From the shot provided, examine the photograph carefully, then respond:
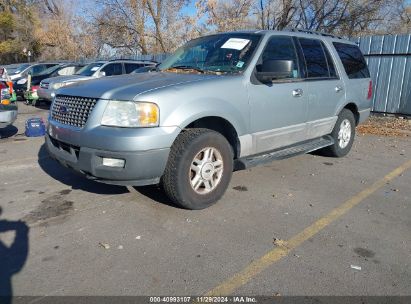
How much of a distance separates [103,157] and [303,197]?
246cm

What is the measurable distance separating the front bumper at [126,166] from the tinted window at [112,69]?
32.5 ft

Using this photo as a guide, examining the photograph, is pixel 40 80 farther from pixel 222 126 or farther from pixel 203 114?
pixel 203 114

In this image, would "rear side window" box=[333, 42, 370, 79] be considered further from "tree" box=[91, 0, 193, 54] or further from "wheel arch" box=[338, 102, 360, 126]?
"tree" box=[91, 0, 193, 54]

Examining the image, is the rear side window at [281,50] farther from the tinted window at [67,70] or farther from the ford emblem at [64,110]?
the tinted window at [67,70]

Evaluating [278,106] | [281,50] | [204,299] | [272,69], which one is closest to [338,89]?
[281,50]

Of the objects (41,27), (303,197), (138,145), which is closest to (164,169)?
(138,145)

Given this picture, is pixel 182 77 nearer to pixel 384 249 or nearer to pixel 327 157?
pixel 384 249

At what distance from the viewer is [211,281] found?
289 cm

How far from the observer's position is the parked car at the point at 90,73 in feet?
40.5

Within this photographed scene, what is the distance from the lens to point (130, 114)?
143 inches

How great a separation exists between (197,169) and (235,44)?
5.68ft

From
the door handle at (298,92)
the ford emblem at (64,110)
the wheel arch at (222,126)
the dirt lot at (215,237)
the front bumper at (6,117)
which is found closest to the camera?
the dirt lot at (215,237)

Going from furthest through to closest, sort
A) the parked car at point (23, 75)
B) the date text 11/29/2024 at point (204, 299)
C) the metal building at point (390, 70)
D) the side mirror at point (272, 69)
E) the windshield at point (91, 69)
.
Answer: the parked car at point (23, 75)
the windshield at point (91, 69)
the metal building at point (390, 70)
the side mirror at point (272, 69)
the date text 11/29/2024 at point (204, 299)

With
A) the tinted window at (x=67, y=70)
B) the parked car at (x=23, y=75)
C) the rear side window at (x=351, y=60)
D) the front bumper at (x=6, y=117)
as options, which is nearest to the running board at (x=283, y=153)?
the rear side window at (x=351, y=60)
